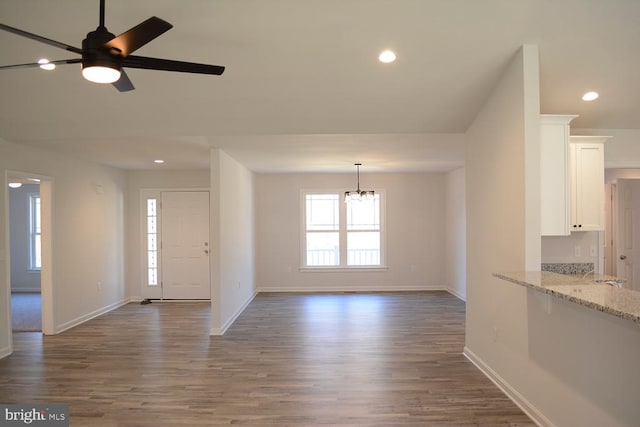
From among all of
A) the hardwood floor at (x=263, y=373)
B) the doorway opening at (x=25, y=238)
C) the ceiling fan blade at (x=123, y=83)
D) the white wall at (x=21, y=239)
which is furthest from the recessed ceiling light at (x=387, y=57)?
the white wall at (x=21, y=239)

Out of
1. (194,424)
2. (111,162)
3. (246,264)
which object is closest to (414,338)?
(194,424)

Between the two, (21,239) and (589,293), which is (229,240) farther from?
(21,239)

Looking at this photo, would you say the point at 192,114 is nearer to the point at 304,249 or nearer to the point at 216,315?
the point at 216,315

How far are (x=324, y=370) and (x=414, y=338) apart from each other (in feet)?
4.91

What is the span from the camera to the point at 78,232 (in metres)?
5.43

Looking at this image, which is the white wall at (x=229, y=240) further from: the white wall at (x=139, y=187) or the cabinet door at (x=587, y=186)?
the cabinet door at (x=587, y=186)

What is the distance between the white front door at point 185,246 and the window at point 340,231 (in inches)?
87.8

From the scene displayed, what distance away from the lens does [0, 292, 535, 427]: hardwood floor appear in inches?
111

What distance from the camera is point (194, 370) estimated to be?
144 inches

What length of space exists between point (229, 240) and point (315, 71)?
298 centimetres

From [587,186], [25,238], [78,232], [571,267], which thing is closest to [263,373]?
[571,267]

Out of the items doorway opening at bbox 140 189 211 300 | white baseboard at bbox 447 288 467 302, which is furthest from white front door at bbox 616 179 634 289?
doorway opening at bbox 140 189 211 300

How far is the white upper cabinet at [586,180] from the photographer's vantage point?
3.33 meters

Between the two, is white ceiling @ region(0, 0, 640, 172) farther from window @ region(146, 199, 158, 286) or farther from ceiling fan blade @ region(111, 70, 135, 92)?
window @ region(146, 199, 158, 286)
